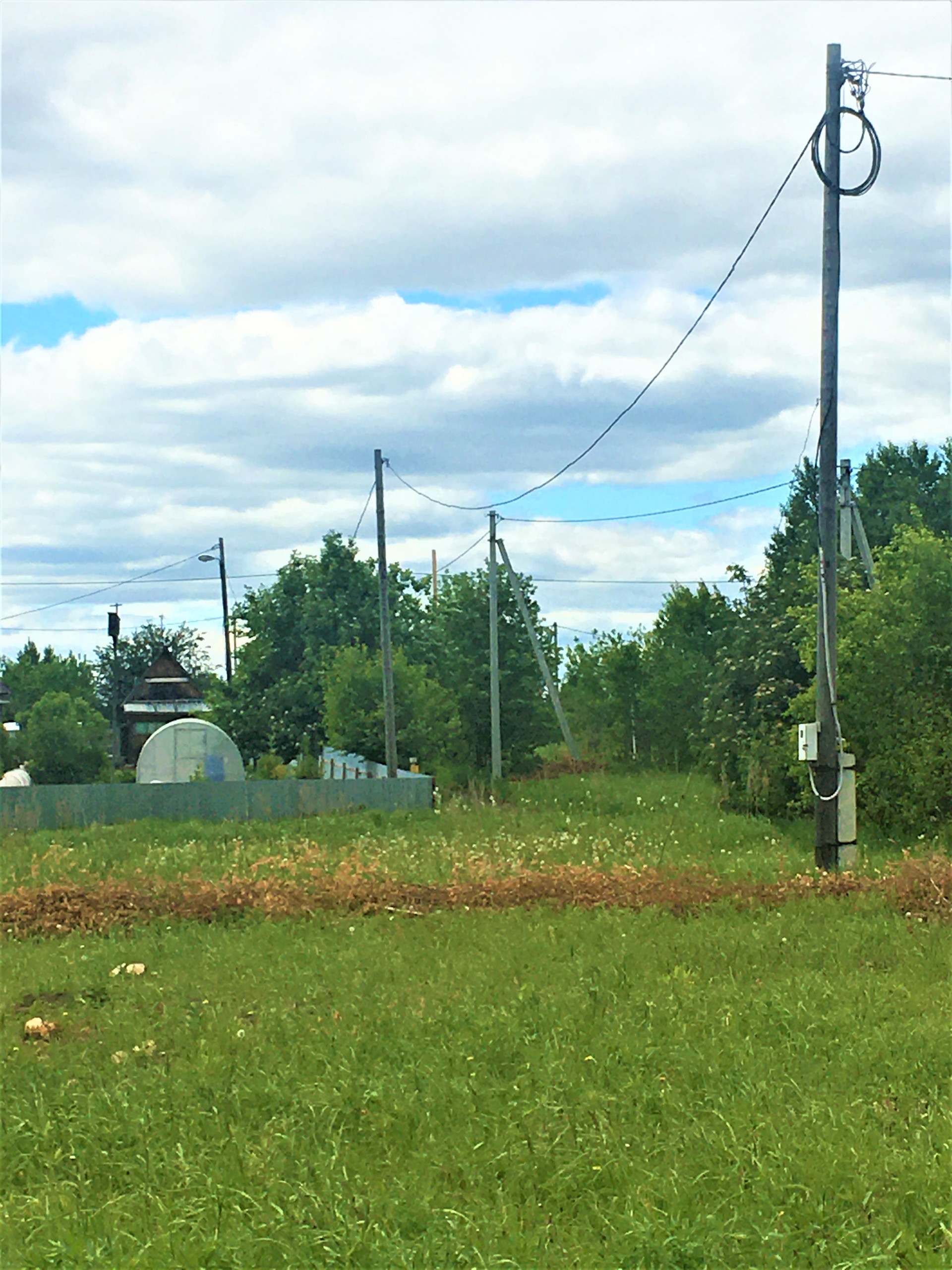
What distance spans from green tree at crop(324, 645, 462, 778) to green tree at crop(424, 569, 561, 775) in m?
3.33

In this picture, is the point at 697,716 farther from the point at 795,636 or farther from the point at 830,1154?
the point at 830,1154

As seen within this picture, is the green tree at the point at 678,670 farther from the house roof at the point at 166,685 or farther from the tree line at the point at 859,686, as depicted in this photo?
the house roof at the point at 166,685

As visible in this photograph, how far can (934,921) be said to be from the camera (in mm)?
12594

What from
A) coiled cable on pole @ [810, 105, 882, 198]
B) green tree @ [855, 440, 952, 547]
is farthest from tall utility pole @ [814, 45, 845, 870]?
green tree @ [855, 440, 952, 547]

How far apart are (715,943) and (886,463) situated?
4984cm

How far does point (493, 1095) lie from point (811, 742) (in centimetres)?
992

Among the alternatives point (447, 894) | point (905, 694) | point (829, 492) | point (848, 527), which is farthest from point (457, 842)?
point (848, 527)

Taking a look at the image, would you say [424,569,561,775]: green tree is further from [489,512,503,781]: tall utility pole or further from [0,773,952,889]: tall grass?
[0,773,952,889]: tall grass

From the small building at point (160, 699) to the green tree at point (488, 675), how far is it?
111ft

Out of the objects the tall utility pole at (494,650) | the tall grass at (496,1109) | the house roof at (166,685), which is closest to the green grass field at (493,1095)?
the tall grass at (496,1109)

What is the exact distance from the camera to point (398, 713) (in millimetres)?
40812

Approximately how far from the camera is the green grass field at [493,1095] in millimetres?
5840

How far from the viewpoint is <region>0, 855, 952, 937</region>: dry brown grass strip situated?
1414 centimetres

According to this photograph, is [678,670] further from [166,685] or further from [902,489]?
[166,685]
